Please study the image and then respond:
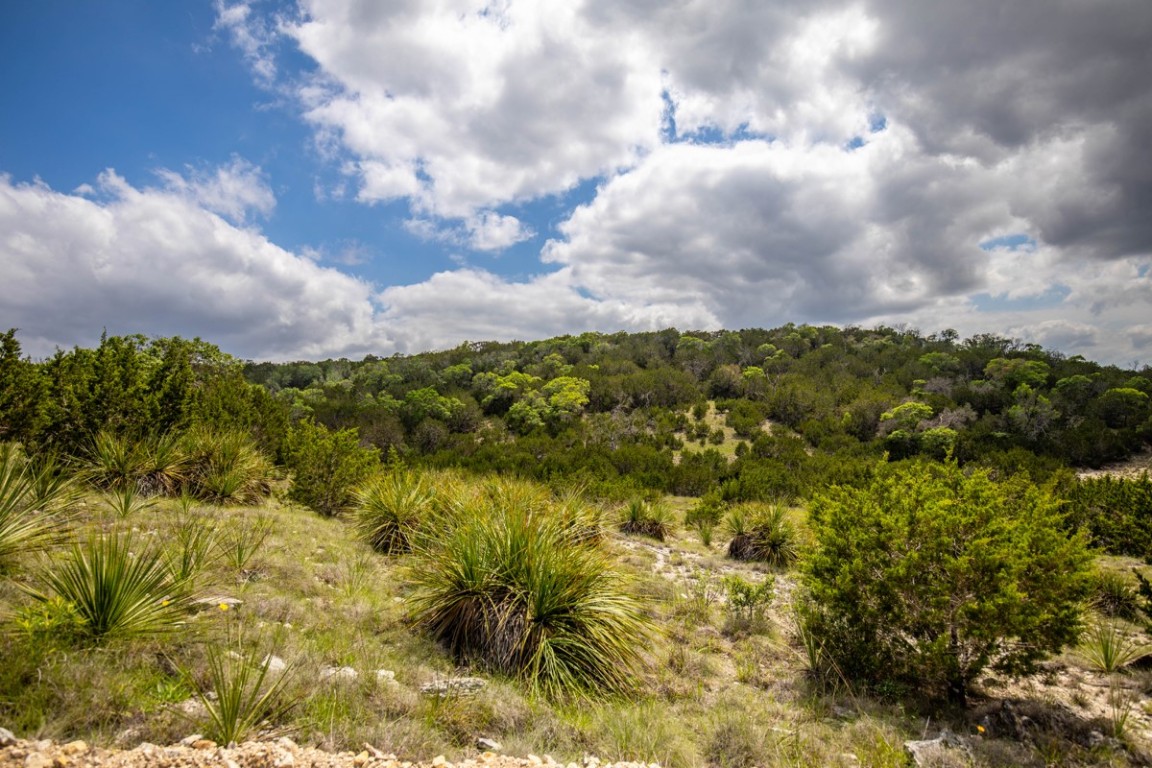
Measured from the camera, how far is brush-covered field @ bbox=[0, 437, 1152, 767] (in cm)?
339

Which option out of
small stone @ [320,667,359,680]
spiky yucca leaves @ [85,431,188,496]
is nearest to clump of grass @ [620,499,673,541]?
spiky yucca leaves @ [85,431,188,496]

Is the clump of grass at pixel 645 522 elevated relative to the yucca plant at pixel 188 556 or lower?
lower

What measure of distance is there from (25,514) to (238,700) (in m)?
3.90

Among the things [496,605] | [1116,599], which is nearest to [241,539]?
[496,605]

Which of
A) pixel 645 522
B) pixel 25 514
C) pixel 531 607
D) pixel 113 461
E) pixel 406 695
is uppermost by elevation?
pixel 113 461

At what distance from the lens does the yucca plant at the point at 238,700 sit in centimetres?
309

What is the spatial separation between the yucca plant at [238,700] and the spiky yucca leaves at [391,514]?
5.57 meters

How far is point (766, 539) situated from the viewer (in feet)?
42.4

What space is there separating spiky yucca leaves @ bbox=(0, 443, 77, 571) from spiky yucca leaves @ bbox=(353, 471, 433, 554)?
436cm

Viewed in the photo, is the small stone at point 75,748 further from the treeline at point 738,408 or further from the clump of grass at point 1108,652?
the treeline at point 738,408

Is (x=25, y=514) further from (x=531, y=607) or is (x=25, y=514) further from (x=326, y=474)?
(x=326, y=474)

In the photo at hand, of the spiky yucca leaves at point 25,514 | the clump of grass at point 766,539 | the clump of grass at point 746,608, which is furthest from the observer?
the clump of grass at point 766,539

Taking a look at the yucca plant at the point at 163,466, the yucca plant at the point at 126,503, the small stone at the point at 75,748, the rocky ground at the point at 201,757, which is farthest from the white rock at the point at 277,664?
the yucca plant at the point at 163,466

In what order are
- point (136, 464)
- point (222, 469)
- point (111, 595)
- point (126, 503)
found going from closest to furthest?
point (111, 595)
point (126, 503)
point (136, 464)
point (222, 469)
